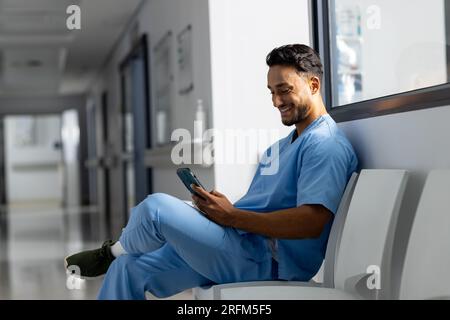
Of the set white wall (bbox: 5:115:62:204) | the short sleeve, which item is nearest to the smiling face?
the short sleeve

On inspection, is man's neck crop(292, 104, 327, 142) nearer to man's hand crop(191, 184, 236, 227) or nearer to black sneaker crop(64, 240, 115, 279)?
man's hand crop(191, 184, 236, 227)

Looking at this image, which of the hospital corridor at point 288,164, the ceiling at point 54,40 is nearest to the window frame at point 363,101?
the hospital corridor at point 288,164

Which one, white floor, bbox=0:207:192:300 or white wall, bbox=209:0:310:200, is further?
white floor, bbox=0:207:192:300

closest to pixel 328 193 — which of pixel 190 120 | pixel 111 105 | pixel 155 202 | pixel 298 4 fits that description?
pixel 155 202

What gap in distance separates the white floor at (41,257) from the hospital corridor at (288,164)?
39 millimetres

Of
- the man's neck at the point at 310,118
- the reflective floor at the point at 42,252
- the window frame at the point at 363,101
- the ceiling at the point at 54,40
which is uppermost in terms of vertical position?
the ceiling at the point at 54,40

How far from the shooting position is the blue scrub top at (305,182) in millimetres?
2256

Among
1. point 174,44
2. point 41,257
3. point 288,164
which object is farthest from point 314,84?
point 41,257

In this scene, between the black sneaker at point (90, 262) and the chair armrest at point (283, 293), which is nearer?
the chair armrest at point (283, 293)

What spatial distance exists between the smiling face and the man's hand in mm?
425

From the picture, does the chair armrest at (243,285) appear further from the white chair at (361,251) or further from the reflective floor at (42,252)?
the reflective floor at (42,252)

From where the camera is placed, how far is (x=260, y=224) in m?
2.26

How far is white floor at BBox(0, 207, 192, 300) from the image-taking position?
4340 mm
